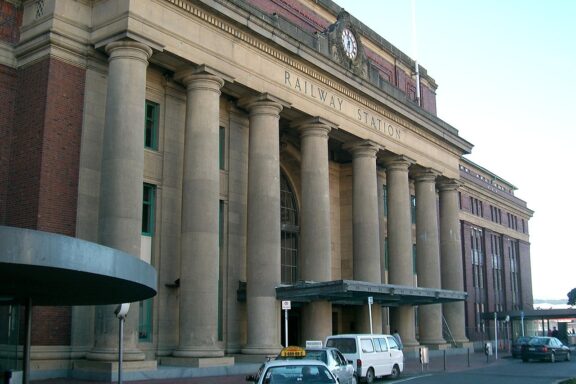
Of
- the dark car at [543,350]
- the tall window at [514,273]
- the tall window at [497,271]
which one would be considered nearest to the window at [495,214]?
the tall window at [497,271]

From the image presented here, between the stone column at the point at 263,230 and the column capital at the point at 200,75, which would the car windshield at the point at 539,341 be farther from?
the column capital at the point at 200,75

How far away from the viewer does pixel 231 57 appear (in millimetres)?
29281

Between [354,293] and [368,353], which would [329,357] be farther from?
[354,293]

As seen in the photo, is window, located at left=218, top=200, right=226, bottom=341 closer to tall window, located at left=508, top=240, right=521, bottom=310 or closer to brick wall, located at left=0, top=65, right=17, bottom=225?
brick wall, located at left=0, top=65, right=17, bottom=225

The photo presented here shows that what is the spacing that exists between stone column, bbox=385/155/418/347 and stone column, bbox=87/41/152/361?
19.2 m

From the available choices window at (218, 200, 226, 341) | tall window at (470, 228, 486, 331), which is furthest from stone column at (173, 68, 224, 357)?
tall window at (470, 228, 486, 331)

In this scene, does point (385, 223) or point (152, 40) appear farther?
point (385, 223)

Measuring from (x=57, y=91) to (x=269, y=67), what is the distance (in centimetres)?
997

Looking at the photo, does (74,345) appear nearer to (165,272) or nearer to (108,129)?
(165,272)

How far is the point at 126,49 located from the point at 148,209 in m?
6.67

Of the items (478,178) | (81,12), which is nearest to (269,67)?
(81,12)

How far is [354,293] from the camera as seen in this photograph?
30391 mm

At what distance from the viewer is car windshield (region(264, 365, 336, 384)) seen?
13.4 metres

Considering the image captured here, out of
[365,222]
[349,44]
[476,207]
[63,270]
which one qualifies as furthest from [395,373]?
[476,207]
